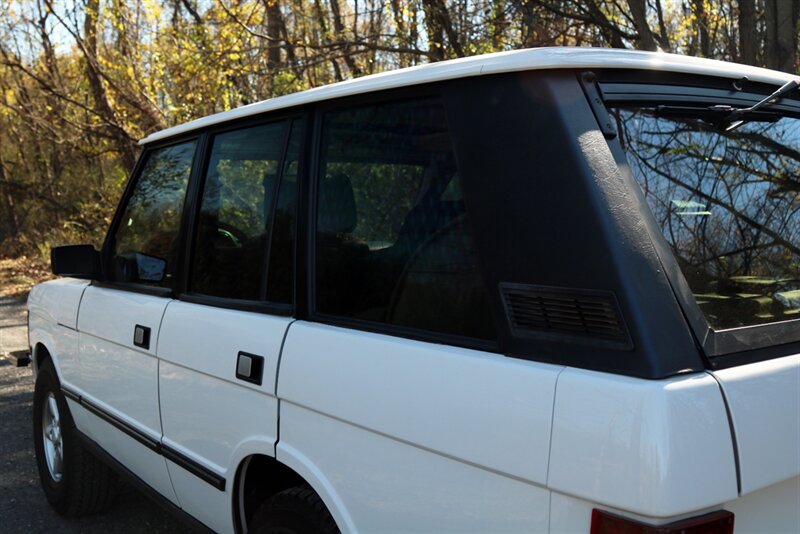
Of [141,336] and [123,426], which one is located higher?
[141,336]

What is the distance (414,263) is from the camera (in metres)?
1.95

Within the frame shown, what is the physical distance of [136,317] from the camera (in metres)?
3.06

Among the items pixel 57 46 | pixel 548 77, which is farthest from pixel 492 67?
pixel 57 46

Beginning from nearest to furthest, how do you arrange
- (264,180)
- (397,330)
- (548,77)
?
(548,77) < (397,330) < (264,180)

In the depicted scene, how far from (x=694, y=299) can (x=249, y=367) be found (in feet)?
4.52

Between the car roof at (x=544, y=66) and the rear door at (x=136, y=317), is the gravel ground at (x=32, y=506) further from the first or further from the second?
the car roof at (x=544, y=66)

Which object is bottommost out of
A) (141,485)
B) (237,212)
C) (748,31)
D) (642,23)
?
(141,485)

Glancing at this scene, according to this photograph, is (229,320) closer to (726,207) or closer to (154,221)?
(154,221)

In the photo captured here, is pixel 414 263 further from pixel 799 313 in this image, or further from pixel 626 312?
pixel 799 313

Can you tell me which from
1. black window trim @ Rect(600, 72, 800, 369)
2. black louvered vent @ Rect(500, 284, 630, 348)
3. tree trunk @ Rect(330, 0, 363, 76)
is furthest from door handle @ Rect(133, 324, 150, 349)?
tree trunk @ Rect(330, 0, 363, 76)

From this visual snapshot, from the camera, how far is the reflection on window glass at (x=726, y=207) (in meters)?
1.70

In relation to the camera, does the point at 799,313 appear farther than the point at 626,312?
Yes

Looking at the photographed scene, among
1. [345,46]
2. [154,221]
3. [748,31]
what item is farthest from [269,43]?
[154,221]

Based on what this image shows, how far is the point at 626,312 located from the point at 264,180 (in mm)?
1547
